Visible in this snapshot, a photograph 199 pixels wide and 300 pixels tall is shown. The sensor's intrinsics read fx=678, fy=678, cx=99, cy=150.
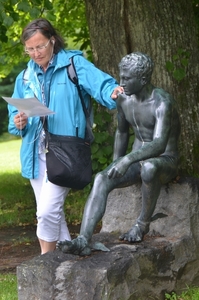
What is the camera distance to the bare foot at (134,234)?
507 centimetres

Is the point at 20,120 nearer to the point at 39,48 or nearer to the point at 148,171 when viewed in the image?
the point at 39,48

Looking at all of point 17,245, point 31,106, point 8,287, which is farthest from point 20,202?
point 31,106

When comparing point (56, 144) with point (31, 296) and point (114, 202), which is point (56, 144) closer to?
point (114, 202)

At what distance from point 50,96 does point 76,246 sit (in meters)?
1.23

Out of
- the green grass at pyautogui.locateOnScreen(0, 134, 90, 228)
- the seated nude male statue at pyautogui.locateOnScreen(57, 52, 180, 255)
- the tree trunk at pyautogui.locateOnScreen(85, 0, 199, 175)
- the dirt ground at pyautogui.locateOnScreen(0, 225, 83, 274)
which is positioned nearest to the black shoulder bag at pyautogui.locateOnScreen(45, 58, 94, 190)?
the seated nude male statue at pyautogui.locateOnScreen(57, 52, 180, 255)

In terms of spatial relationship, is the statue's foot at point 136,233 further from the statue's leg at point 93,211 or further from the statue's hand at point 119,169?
the statue's hand at point 119,169

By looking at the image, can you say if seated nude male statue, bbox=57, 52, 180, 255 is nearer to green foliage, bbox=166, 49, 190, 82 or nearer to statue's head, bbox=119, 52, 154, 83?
statue's head, bbox=119, 52, 154, 83

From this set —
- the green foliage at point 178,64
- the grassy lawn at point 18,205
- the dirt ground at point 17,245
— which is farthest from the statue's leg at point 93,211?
the green foliage at point 178,64

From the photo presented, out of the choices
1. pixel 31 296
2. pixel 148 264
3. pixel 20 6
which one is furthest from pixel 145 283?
pixel 20 6

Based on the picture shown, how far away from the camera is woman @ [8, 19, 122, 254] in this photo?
5156 mm

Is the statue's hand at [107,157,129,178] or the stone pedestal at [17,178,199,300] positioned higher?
the statue's hand at [107,157,129,178]

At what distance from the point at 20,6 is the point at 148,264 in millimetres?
3167

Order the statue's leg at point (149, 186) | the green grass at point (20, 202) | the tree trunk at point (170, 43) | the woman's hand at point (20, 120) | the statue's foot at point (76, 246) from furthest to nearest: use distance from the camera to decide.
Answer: the green grass at point (20, 202) → the tree trunk at point (170, 43) → the woman's hand at point (20, 120) → the statue's leg at point (149, 186) → the statue's foot at point (76, 246)

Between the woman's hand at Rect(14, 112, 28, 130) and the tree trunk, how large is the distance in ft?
8.01
